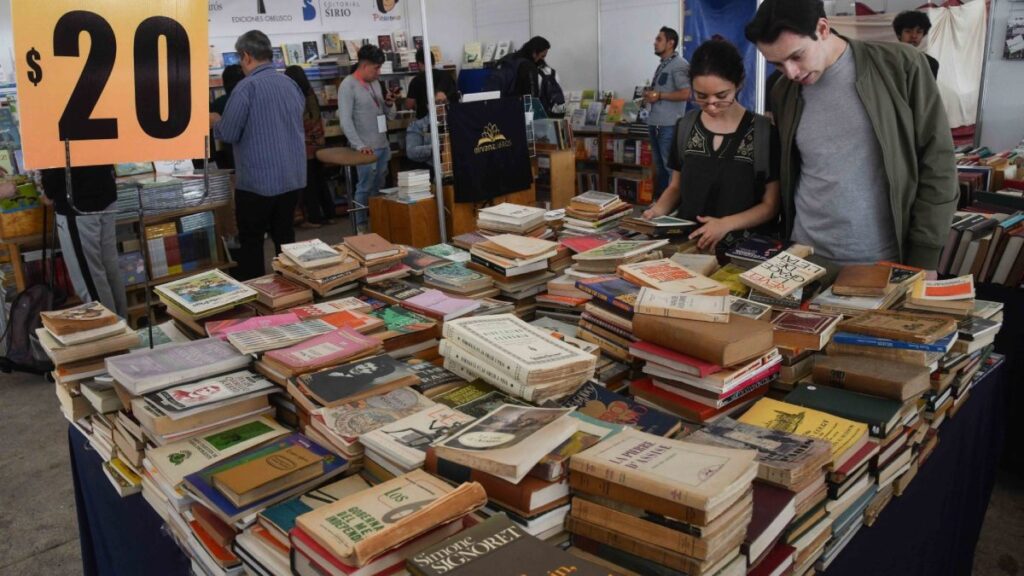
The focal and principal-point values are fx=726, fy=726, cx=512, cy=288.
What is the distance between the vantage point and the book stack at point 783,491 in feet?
4.00

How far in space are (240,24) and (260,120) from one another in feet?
13.0

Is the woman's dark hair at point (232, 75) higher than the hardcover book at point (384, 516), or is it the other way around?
the woman's dark hair at point (232, 75)

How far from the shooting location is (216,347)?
186 cm

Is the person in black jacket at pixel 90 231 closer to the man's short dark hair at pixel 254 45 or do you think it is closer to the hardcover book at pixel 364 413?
the man's short dark hair at pixel 254 45

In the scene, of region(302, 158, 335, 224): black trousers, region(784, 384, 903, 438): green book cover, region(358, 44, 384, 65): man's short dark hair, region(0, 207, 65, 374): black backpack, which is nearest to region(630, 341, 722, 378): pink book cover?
region(784, 384, 903, 438): green book cover

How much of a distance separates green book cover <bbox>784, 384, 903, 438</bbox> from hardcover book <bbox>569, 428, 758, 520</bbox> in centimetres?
46

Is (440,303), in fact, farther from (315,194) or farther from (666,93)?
(315,194)

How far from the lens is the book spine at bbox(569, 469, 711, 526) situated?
42.4 inches

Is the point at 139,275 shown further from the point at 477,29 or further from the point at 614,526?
A: the point at 477,29

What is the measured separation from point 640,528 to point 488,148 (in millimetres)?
4657

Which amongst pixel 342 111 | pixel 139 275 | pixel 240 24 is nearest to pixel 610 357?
pixel 139 275

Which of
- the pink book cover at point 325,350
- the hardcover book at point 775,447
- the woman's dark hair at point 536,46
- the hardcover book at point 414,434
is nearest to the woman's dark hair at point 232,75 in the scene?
the woman's dark hair at point 536,46

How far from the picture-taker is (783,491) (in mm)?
1282

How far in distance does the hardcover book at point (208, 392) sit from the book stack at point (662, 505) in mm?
835
